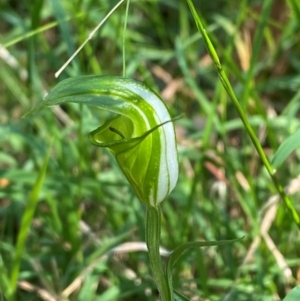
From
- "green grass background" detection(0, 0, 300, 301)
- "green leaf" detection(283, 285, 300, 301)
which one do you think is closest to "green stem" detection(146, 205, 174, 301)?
"green leaf" detection(283, 285, 300, 301)

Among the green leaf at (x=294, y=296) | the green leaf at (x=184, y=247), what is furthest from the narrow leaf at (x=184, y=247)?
the green leaf at (x=294, y=296)

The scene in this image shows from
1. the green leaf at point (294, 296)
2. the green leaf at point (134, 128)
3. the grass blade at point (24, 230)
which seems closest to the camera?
the green leaf at point (134, 128)

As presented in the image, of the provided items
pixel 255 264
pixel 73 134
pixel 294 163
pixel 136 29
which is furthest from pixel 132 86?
pixel 136 29

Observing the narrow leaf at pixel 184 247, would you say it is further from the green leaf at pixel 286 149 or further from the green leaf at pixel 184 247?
the green leaf at pixel 286 149

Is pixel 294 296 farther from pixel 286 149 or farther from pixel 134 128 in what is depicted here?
pixel 134 128

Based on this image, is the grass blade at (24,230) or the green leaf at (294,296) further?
the grass blade at (24,230)

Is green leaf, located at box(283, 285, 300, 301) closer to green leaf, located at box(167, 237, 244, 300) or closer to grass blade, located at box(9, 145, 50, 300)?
green leaf, located at box(167, 237, 244, 300)

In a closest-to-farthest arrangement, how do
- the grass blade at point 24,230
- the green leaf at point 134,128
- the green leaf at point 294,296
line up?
the green leaf at point 134,128 < the green leaf at point 294,296 < the grass blade at point 24,230

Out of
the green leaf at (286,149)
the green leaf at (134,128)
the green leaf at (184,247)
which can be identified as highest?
the green leaf at (134,128)

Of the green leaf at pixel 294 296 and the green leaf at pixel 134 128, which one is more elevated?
the green leaf at pixel 134 128
